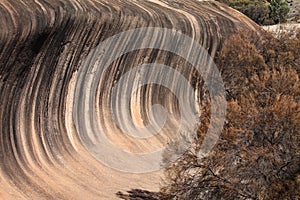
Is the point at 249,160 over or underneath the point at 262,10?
over

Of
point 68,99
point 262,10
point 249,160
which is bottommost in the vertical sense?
point 262,10

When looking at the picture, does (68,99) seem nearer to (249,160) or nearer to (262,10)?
(249,160)

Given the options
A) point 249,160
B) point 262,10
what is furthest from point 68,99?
point 262,10

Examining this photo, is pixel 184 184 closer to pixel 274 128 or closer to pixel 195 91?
pixel 274 128

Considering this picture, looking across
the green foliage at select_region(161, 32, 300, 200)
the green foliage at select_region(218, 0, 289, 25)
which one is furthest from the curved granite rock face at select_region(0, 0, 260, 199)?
the green foliage at select_region(218, 0, 289, 25)

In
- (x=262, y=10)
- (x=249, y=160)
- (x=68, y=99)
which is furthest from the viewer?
(x=262, y=10)

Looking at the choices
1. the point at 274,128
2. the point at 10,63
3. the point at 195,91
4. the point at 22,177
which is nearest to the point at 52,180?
the point at 22,177

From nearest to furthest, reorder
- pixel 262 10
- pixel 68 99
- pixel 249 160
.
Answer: pixel 249 160
pixel 68 99
pixel 262 10

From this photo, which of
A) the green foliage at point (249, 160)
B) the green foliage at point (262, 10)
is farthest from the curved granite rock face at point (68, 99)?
the green foliage at point (262, 10)
